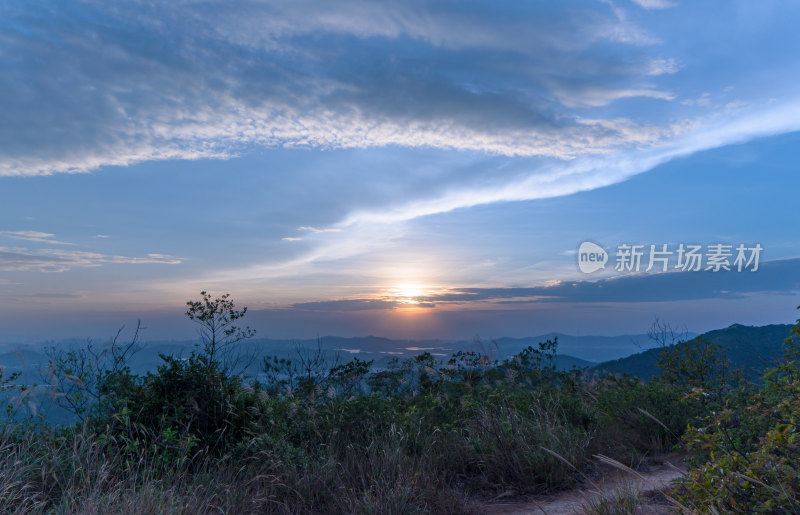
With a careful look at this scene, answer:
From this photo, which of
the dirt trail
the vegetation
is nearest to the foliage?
the vegetation

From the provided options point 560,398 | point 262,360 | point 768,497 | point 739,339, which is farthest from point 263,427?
point 739,339

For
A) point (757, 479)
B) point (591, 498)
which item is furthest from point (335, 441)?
point (757, 479)

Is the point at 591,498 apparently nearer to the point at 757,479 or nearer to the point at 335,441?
the point at 757,479

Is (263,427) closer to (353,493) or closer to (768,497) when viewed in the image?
(353,493)

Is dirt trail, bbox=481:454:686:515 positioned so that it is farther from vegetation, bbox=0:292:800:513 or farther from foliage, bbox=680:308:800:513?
foliage, bbox=680:308:800:513

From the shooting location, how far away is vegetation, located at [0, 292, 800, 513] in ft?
16.3

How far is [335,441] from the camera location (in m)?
7.42

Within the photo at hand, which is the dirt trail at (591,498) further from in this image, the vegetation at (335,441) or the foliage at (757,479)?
the foliage at (757,479)

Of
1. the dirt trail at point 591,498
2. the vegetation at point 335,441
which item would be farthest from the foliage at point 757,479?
the dirt trail at point 591,498

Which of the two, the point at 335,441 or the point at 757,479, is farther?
the point at 335,441

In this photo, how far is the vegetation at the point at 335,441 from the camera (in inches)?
195

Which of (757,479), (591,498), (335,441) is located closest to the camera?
(757,479)

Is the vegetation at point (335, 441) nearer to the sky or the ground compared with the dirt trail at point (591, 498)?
nearer to the sky

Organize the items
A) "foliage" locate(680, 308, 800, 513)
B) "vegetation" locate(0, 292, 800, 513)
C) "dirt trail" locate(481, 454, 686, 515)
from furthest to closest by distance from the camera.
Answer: "dirt trail" locate(481, 454, 686, 515) < "vegetation" locate(0, 292, 800, 513) < "foliage" locate(680, 308, 800, 513)
